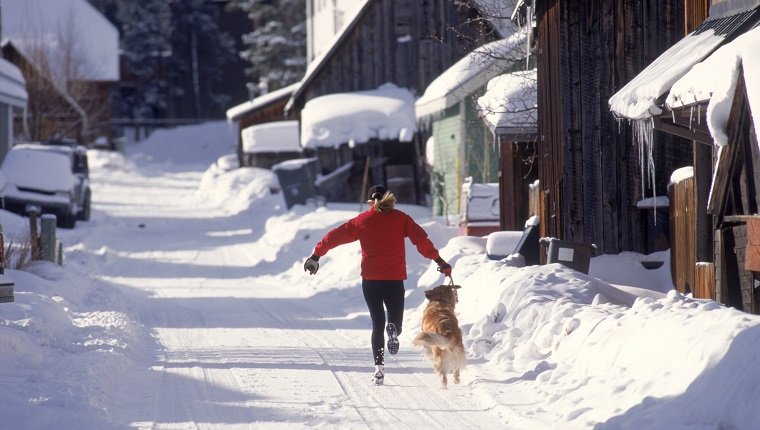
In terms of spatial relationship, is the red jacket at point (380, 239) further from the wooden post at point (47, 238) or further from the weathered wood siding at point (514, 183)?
the weathered wood siding at point (514, 183)

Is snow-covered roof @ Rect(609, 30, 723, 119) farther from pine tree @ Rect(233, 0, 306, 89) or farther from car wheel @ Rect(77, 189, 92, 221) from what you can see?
pine tree @ Rect(233, 0, 306, 89)

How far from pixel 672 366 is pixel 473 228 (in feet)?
40.3

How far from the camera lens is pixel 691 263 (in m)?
11.8

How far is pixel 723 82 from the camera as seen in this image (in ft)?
28.0

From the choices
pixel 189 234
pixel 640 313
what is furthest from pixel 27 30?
pixel 640 313

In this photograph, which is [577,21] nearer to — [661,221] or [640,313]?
[661,221]

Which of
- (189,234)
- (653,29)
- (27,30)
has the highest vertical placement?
(27,30)

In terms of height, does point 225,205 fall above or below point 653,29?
below

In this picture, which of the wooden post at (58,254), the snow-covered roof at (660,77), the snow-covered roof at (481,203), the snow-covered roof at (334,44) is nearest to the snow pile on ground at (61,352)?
the wooden post at (58,254)

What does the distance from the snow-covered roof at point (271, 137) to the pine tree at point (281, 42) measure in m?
17.6

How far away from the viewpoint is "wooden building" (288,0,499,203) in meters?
30.4

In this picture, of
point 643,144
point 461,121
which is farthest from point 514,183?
point 643,144

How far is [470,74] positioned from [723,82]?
44.7 feet

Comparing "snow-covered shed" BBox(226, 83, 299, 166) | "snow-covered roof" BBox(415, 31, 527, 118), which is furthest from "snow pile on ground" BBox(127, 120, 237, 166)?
"snow-covered roof" BBox(415, 31, 527, 118)
